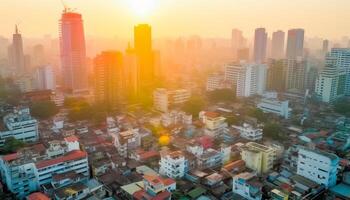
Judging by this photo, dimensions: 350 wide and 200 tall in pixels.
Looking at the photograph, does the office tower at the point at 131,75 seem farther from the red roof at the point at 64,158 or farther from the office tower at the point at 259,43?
the office tower at the point at 259,43

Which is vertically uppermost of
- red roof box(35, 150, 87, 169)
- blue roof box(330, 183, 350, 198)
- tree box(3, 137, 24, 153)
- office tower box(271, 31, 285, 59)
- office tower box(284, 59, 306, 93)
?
office tower box(271, 31, 285, 59)

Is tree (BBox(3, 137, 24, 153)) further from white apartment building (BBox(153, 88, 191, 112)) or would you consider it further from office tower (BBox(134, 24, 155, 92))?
office tower (BBox(134, 24, 155, 92))

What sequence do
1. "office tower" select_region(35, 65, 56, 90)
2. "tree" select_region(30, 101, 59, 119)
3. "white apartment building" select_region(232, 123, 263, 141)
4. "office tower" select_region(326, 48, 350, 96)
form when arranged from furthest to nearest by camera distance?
"office tower" select_region(35, 65, 56, 90) → "office tower" select_region(326, 48, 350, 96) → "tree" select_region(30, 101, 59, 119) → "white apartment building" select_region(232, 123, 263, 141)

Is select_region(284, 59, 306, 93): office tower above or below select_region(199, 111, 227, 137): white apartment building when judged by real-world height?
Answer: above

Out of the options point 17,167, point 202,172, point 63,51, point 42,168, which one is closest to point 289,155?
point 202,172

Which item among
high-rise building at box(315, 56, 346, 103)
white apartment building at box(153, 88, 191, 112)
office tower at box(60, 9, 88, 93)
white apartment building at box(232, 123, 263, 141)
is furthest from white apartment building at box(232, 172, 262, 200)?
office tower at box(60, 9, 88, 93)

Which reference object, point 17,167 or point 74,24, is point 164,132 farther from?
point 74,24

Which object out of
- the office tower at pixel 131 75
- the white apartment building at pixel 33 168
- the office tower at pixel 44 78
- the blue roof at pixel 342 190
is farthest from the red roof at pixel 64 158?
the office tower at pixel 44 78
